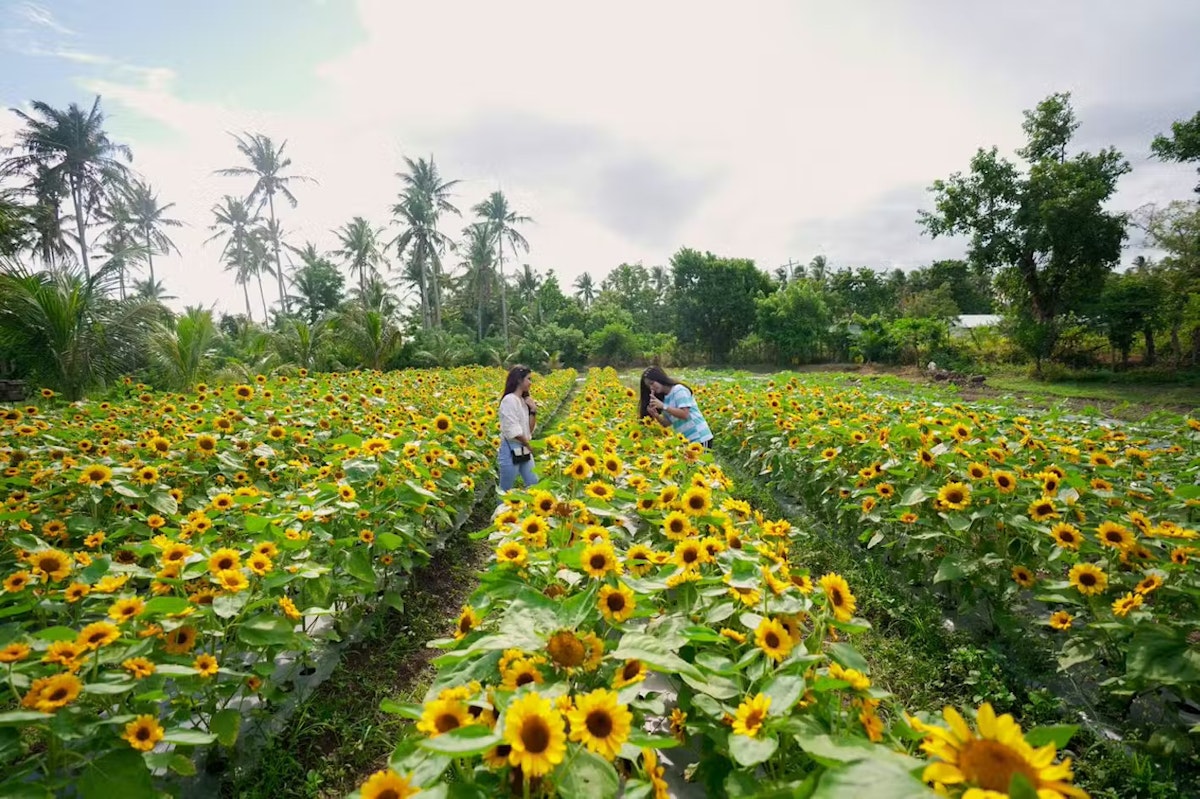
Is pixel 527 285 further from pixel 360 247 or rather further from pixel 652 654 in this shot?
pixel 652 654

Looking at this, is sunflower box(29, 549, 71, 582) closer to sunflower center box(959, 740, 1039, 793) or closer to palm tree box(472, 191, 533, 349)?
sunflower center box(959, 740, 1039, 793)

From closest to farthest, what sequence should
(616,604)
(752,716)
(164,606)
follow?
1. (752,716)
2. (616,604)
3. (164,606)

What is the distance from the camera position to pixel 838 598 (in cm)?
144

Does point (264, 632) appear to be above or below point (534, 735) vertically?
below

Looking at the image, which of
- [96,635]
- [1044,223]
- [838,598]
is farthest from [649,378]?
[1044,223]

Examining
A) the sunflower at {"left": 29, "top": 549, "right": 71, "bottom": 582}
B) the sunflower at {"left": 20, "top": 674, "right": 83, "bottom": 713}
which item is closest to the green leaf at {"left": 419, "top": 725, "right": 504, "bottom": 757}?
the sunflower at {"left": 20, "top": 674, "right": 83, "bottom": 713}

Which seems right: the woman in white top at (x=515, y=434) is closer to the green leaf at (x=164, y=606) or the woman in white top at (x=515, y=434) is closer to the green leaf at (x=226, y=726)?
the green leaf at (x=226, y=726)

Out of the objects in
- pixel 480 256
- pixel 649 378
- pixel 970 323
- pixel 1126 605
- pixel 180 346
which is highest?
pixel 480 256

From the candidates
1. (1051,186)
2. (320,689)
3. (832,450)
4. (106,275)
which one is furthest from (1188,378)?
(106,275)

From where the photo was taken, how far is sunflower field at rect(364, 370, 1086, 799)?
2.52 feet

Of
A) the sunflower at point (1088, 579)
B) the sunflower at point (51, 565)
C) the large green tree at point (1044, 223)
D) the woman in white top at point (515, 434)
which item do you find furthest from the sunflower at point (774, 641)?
the large green tree at point (1044, 223)

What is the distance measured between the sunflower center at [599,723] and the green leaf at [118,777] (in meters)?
0.93

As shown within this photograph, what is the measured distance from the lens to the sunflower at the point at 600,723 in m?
0.93

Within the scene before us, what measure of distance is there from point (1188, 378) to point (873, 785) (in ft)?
73.8
